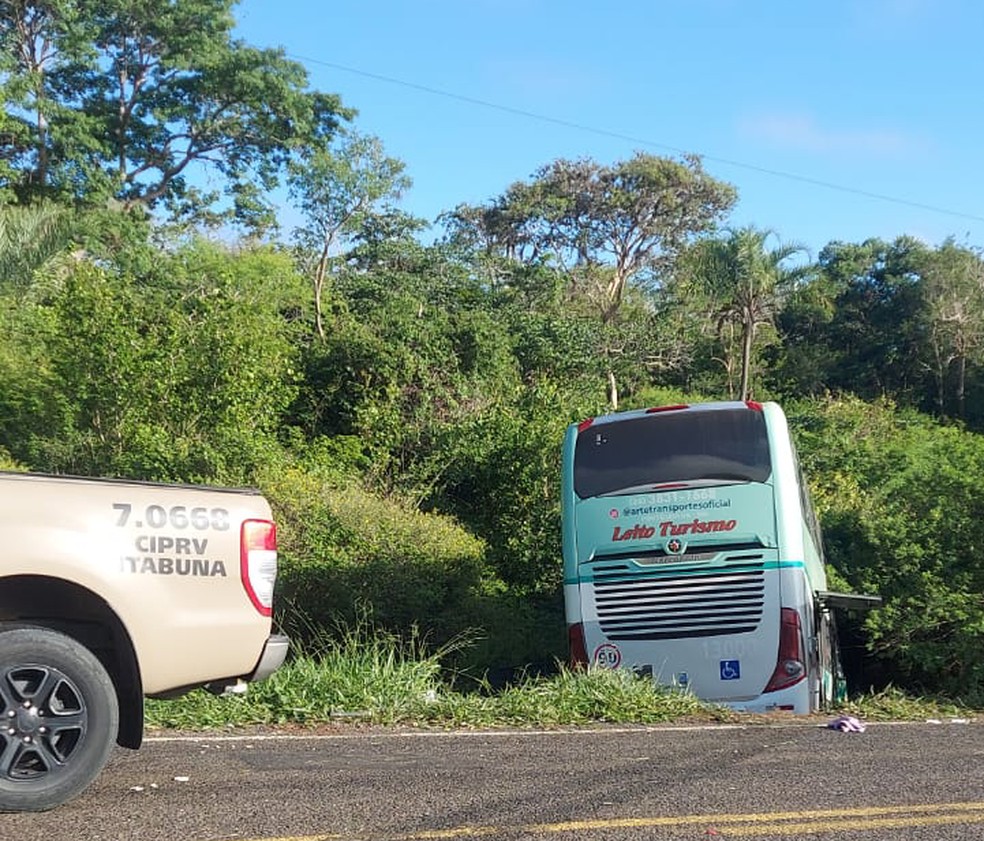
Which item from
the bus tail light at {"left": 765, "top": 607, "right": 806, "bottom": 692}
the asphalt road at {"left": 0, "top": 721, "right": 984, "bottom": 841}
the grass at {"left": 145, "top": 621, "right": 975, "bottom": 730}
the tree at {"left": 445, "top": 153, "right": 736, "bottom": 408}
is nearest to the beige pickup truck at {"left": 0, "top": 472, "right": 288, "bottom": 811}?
the asphalt road at {"left": 0, "top": 721, "right": 984, "bottom": 841}

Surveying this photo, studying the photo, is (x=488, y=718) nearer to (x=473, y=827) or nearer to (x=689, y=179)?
(x=473, y=827)

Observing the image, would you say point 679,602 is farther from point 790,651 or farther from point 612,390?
point 612,390

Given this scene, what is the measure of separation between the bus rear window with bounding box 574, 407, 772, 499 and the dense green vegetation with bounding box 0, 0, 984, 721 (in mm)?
2475

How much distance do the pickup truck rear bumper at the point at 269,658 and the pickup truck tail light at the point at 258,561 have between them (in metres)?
0.18

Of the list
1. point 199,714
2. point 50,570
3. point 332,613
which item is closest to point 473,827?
point 50,570

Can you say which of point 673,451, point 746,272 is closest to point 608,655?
point 673,451

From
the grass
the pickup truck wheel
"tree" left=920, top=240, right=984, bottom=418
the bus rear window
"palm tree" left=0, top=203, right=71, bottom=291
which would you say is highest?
"tree" left=920, top=240, right=984, bottom=418

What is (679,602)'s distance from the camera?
1125 cm

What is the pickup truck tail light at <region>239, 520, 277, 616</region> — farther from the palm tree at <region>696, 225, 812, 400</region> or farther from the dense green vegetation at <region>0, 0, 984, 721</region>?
the palm tree at <region>696, 225, 812, 400</region>

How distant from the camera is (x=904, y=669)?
1449 cm

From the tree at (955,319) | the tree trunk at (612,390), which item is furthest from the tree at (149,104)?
the tree at (955,319)

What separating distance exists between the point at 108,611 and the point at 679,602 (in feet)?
22.9

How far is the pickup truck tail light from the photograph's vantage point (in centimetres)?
573

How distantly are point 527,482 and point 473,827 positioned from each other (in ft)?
51.8
